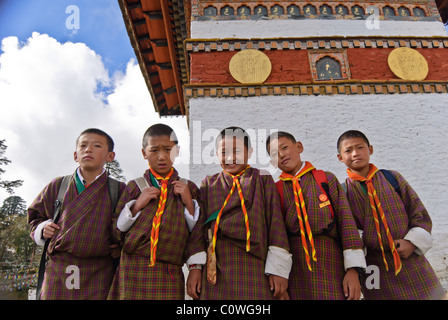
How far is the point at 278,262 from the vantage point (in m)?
1.65

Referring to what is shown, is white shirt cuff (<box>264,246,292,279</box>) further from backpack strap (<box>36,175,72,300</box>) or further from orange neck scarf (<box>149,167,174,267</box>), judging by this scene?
backpack strap (<box>36,175,72,300</box>)

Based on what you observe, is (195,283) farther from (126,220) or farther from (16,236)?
(16,236)

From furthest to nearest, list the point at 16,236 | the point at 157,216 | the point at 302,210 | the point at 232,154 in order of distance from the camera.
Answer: the point at 16,236, the point at 232,154, the point at 302,210, the point at 157,216

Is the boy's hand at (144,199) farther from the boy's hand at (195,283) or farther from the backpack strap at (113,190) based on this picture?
the boy's hand at (195,283)

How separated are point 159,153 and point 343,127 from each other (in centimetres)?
312

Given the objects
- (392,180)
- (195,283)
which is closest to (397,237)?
(392,180)

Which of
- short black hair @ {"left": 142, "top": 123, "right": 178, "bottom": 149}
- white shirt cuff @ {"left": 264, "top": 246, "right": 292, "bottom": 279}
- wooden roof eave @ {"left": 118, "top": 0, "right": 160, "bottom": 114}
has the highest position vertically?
wooden roof eave @ {"left": 118, "top": 0, "right": 160, "bottom": 114}

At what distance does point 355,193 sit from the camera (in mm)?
2045

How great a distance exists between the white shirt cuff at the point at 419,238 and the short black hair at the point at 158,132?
61.5 inches

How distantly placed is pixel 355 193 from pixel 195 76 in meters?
3.15

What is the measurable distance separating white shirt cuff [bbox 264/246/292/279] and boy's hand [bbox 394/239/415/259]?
0.70 metres

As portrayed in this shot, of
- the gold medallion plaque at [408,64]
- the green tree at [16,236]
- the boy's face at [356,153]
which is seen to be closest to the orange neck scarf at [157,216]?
the boy's face at [356,153]

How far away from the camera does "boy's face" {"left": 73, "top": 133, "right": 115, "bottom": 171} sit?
1.89 meters

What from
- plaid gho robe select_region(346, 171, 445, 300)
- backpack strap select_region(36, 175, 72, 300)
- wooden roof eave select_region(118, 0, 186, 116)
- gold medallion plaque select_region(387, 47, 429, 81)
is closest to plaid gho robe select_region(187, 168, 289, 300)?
plaid gho robe select_region(346, 171, 445, 300)
